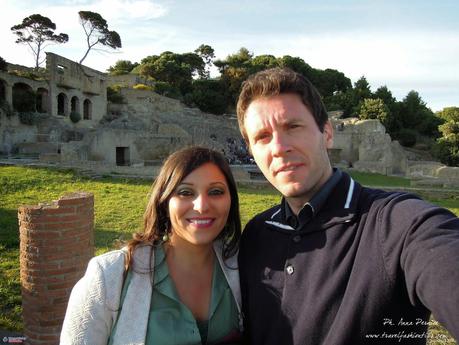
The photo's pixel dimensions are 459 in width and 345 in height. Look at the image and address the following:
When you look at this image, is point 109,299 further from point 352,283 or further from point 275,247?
point 352,283

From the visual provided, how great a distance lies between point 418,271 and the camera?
4.50 feet

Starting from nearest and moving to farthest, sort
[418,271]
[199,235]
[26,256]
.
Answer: [418,271]
[199,235]
[26,256]

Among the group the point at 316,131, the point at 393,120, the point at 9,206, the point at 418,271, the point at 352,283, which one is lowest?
the point at 9,206

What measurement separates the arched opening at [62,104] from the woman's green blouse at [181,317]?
35472 mm

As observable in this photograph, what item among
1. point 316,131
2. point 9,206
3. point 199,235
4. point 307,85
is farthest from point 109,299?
point 9,206

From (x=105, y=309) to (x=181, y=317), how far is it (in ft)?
1.28

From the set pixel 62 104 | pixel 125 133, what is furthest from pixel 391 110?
pixel 62 104

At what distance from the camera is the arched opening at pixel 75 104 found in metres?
35.9

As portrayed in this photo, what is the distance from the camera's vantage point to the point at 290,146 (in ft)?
6.41

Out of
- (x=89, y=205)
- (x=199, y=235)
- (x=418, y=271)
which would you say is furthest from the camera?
(x=89, y=205)

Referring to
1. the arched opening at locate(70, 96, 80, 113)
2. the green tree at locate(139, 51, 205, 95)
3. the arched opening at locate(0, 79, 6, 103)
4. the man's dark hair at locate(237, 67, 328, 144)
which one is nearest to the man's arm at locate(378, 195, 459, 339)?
the man's dark hair at locate(237, 67, 328, 144)

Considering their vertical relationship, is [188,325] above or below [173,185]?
below

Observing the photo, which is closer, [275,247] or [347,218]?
[347,218]

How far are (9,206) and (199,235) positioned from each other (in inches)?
387
